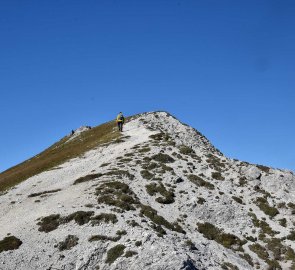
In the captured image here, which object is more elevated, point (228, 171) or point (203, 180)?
point (228, 171)

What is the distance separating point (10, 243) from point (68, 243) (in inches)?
214

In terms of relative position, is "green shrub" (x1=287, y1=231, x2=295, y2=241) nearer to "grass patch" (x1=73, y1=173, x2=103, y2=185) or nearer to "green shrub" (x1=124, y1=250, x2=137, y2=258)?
"green shrub" (x1=124, y1=250, x2=137, y2=258)

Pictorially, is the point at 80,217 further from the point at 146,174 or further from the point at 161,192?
the point at 146,174

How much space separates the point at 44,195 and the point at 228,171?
89.0 feet

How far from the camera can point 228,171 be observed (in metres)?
58.2

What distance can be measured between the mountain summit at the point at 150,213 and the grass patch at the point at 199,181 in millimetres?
139

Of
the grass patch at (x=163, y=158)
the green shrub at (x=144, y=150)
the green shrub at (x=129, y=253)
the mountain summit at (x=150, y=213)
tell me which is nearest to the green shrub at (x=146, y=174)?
the mountain summit at (x=150, y=213)

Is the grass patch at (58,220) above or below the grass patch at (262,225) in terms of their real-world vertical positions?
below

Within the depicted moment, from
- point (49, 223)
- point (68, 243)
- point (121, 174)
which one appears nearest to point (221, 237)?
point (121, 174)

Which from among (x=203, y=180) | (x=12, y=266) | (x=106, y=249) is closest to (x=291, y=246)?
(x=203, y=180)

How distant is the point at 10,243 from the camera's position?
1414 inches

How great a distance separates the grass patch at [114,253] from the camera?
3334cm

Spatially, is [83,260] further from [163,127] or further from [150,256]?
[163,127]

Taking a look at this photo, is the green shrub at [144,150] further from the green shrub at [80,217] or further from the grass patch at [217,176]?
the green shrub at [80,217]
